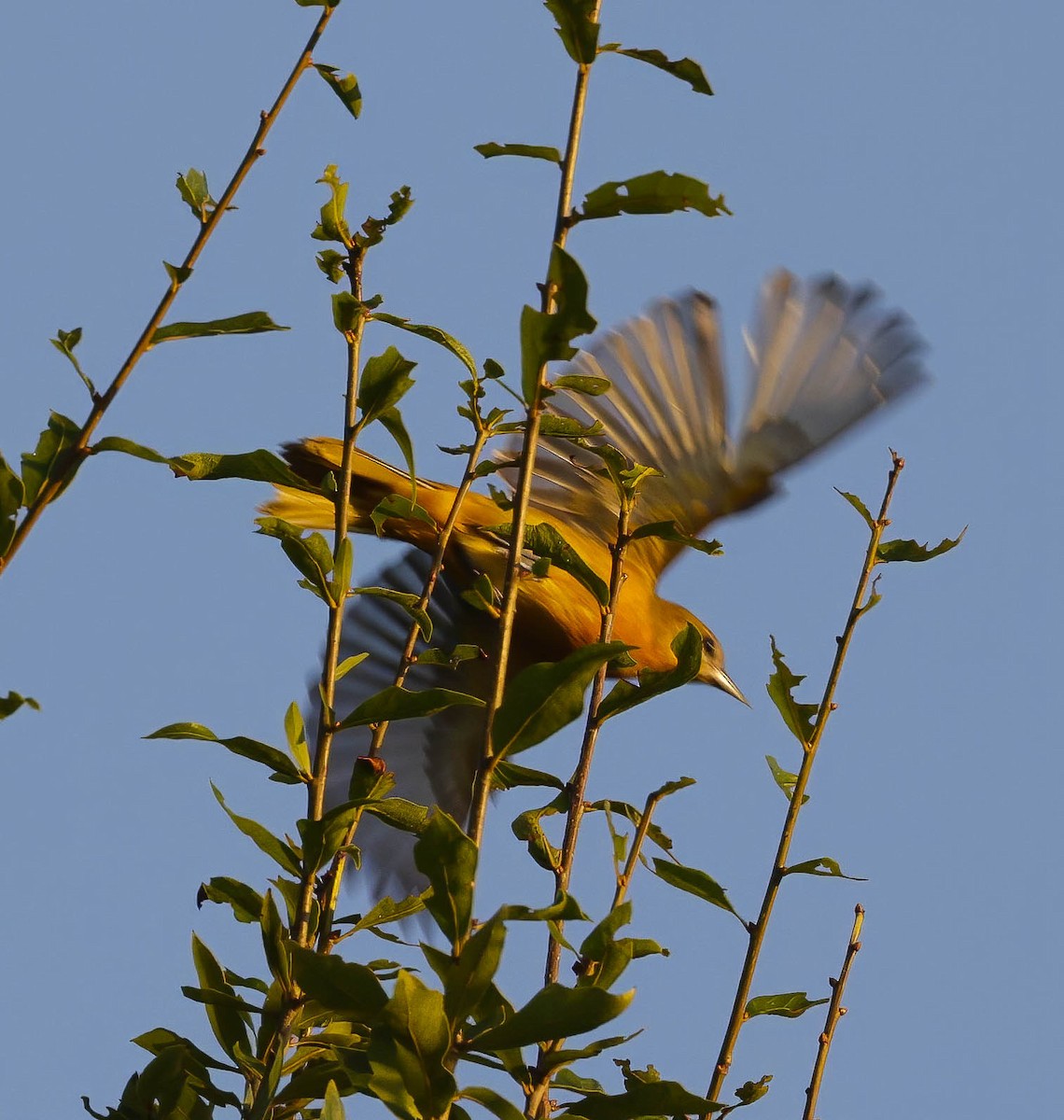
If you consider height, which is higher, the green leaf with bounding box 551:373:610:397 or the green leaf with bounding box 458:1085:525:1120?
the green leaf with bounding box 551:373:610:397

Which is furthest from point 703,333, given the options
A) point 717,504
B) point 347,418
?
point 347,418

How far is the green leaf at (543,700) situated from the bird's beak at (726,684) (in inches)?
209

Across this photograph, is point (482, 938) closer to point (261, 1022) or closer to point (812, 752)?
point (261, 1022)

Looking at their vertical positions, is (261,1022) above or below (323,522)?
below

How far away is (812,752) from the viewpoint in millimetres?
2318

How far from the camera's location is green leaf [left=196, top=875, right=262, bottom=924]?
79.6 inches

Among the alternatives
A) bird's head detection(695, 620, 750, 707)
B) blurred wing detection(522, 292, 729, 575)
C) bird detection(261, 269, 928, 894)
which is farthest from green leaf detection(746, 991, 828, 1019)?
bird's head detection(695, 620, 750, 707)

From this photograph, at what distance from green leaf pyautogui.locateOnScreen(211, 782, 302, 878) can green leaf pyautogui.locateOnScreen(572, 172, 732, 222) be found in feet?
2.64

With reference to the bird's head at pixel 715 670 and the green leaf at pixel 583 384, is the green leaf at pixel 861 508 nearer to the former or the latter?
the green leaf at pixel 583 384

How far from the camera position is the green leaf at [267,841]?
191cm

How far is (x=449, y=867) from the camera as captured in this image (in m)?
1.60

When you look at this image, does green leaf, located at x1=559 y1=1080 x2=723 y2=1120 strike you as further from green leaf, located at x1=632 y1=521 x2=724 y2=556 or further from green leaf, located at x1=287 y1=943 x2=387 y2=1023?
green leaf, located at x1=632 y1=521 x2=724 y2=556

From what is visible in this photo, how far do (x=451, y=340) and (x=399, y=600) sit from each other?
34 cm

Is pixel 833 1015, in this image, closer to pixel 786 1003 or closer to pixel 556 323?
pixel 786 1003
